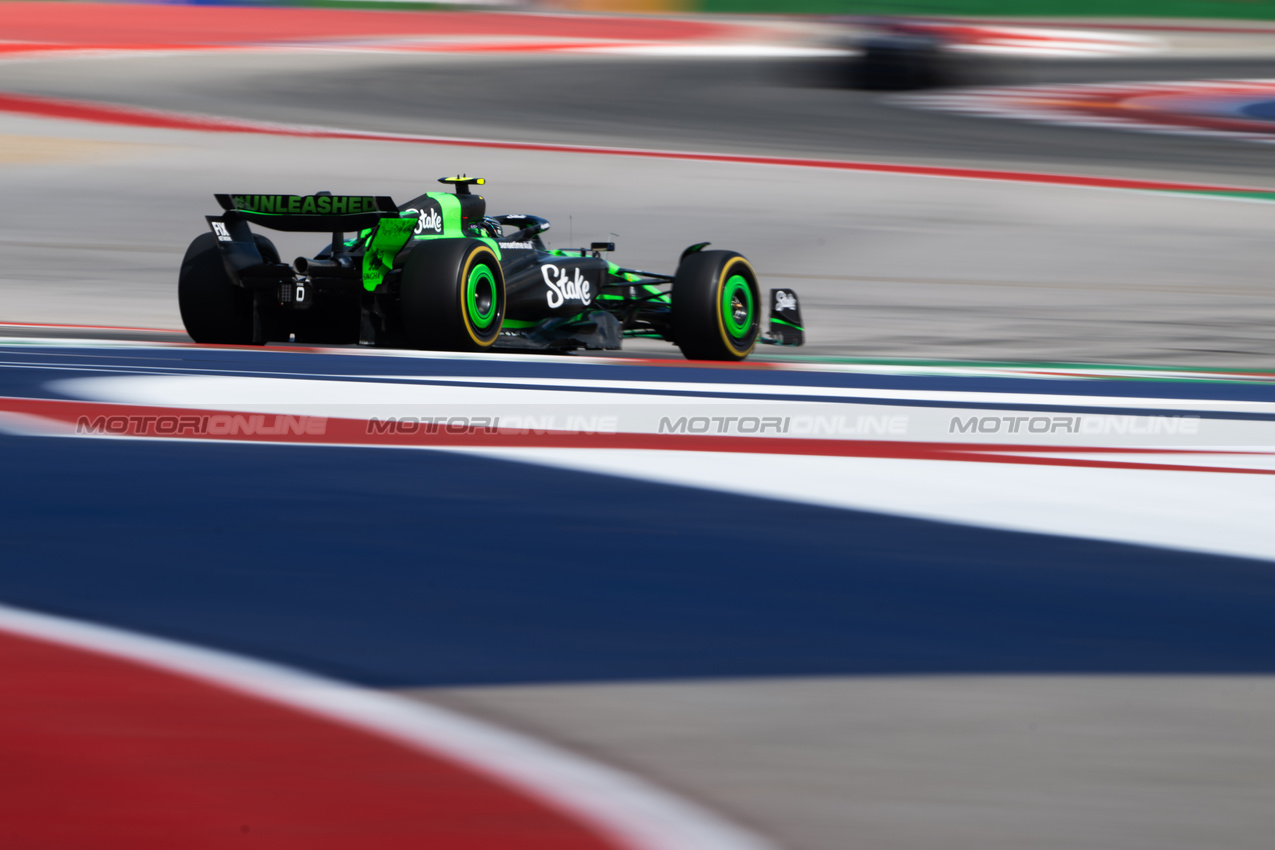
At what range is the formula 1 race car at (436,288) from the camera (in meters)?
8.97

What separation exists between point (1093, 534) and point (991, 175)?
1582 centimetres

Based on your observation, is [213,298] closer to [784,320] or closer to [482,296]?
[482,296]

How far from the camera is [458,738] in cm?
297

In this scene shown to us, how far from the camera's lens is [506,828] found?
2.60 metres

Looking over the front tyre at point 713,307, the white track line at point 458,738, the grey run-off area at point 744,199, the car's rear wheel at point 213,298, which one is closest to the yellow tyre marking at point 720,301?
the front tyre at point 713,307

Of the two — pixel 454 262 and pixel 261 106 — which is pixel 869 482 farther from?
pixel 261 106

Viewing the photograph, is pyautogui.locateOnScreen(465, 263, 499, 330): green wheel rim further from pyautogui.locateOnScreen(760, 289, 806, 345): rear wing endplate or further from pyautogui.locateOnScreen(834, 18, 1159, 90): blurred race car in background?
pyautogui.locateOnScreen(834, 18, 1159, 90): blurred race car in background

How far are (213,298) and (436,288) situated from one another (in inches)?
52.7

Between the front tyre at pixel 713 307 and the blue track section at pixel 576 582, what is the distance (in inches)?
168

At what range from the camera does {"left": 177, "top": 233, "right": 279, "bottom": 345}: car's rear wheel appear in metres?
9.44

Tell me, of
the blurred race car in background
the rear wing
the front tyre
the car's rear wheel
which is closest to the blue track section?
the rear wing

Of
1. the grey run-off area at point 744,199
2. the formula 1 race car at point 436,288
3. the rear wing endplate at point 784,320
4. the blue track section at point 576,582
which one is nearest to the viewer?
the blue track section at point 576,582

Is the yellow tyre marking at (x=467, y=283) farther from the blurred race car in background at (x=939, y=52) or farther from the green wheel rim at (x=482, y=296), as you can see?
the blurred race car in background at (x=939, y=52)

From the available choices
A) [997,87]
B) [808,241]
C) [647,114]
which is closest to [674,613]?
[808,241]
